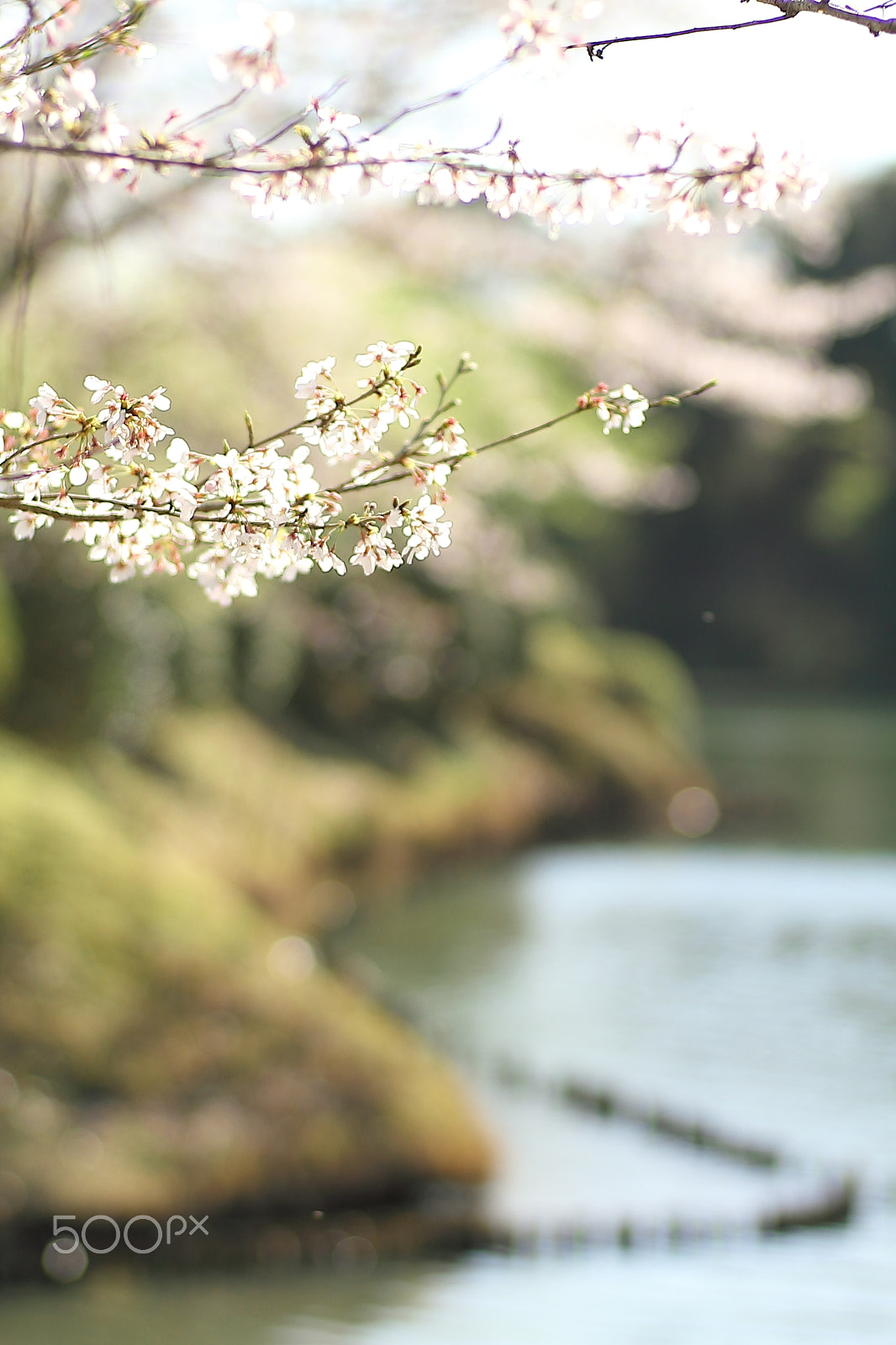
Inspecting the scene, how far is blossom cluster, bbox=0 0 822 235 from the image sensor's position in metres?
1.82

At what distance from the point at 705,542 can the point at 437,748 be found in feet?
57.0

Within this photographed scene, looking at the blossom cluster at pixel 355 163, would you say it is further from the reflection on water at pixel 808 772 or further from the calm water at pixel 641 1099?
the reflection on water at pixel 808 772

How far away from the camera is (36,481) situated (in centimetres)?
186

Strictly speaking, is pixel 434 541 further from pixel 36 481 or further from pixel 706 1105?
pixel 706 1105

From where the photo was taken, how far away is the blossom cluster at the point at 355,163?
1.82 meters

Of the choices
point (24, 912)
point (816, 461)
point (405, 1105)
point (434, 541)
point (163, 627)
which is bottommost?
point (434, 541)

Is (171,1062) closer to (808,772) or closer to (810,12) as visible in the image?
(810,12)

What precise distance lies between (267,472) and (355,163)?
15.3 inches

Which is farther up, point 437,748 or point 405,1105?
point 437,748

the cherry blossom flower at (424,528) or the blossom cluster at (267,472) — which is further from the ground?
the blossom cluster at (267,472)

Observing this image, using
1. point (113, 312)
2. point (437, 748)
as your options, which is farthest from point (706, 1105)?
point (437, 748)

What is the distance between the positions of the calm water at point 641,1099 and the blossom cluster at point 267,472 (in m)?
2.97

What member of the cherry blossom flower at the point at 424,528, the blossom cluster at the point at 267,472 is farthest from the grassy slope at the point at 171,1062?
the cherry blossom flower at the point at 424,528

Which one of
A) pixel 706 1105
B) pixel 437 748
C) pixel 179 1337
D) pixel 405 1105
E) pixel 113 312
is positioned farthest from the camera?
pixel 437 748
